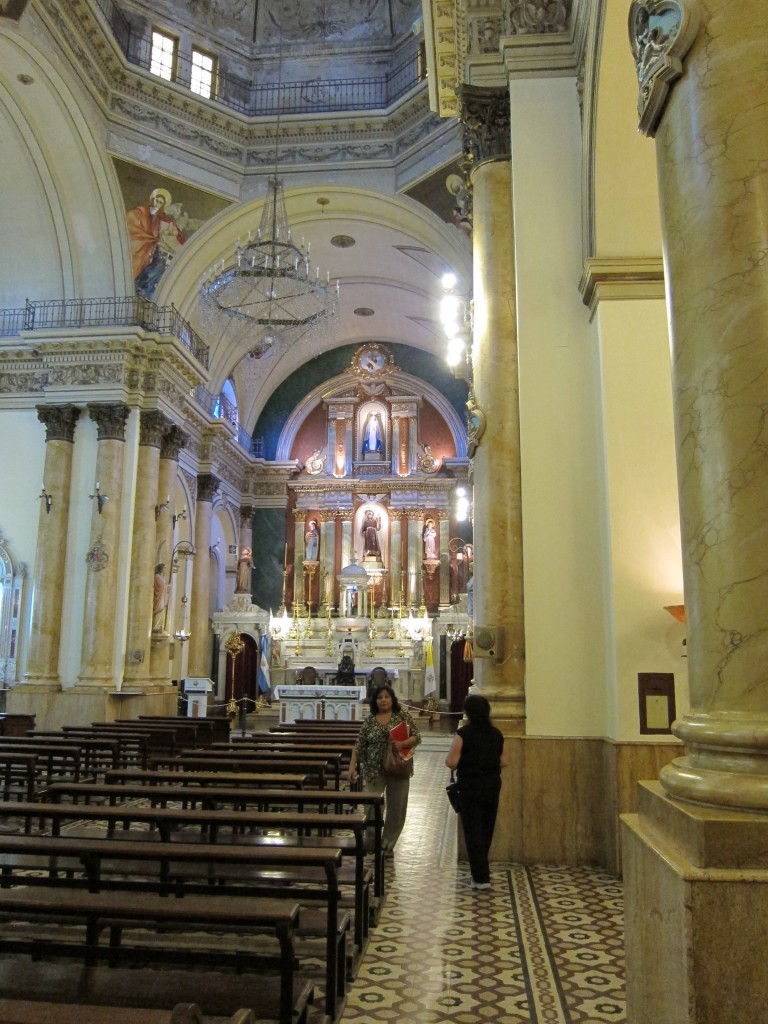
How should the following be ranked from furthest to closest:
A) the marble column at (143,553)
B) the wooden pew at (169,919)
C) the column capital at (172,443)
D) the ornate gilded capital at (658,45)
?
1. the column capital at (172,443)
2. the marble column at (143,553)
3. the ornate gilded capital at (658,45)
4. the wooden pew at (169,919)

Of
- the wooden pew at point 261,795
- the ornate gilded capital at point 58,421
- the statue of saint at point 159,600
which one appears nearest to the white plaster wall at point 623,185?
the wooden pew at point 261,795

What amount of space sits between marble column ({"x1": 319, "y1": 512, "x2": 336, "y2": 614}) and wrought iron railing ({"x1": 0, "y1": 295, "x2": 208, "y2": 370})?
9951mm

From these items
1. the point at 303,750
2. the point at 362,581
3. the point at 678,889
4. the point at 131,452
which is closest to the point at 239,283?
the point at 131,452

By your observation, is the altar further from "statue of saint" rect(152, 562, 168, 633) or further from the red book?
the red book

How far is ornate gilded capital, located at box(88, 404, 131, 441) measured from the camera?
15.3 m

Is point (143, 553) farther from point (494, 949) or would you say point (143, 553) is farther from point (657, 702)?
point (494, 949)

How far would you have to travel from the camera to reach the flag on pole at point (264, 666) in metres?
21.0

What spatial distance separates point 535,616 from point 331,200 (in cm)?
1295

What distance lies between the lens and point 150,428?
16047 millimetres

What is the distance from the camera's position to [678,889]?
93.1 inches

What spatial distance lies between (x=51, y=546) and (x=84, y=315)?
441 centimetres

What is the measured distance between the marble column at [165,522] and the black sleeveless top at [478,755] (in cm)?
1131

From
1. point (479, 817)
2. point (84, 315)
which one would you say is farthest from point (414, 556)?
point (479, 817)

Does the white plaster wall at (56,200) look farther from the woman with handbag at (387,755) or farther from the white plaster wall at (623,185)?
the woman with handbag at (387,755)
